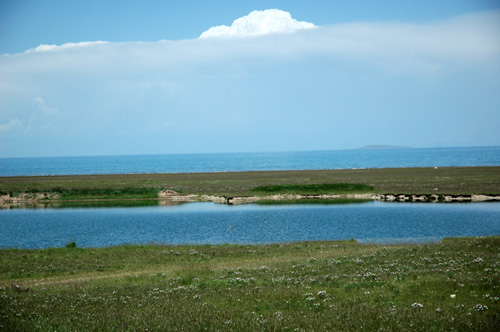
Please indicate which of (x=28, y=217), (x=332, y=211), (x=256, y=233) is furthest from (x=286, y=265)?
(x=28, y=217)

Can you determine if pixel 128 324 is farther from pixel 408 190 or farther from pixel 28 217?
pixel 408 190

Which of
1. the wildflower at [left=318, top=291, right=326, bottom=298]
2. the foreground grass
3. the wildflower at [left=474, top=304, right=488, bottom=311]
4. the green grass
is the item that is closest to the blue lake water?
the green grass

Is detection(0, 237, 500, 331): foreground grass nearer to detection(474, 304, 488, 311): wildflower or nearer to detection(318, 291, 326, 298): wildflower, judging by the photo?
detection(318, 291, 326, 298): wildflower

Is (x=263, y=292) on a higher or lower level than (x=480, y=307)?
lower

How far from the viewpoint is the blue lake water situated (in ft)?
148

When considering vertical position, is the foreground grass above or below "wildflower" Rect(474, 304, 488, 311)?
below

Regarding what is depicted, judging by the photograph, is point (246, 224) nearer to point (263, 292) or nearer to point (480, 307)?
point (263, 292)

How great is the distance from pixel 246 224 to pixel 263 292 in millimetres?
37160

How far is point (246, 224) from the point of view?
2175 inches

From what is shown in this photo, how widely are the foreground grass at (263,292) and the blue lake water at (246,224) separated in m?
14.3

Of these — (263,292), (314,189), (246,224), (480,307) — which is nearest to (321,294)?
(263,292)

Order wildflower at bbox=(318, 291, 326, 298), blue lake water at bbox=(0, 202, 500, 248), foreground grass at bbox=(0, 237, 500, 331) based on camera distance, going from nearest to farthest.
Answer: foreground grass at bbox=(0, 237, 500, 331) → wildflower at bbox=(318, 291, 326, 298) → blue lake water at bbox=(0, 202, 500, 248)

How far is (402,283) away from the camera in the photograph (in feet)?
61.0

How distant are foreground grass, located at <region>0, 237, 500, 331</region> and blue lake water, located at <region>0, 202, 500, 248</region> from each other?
1434cm
